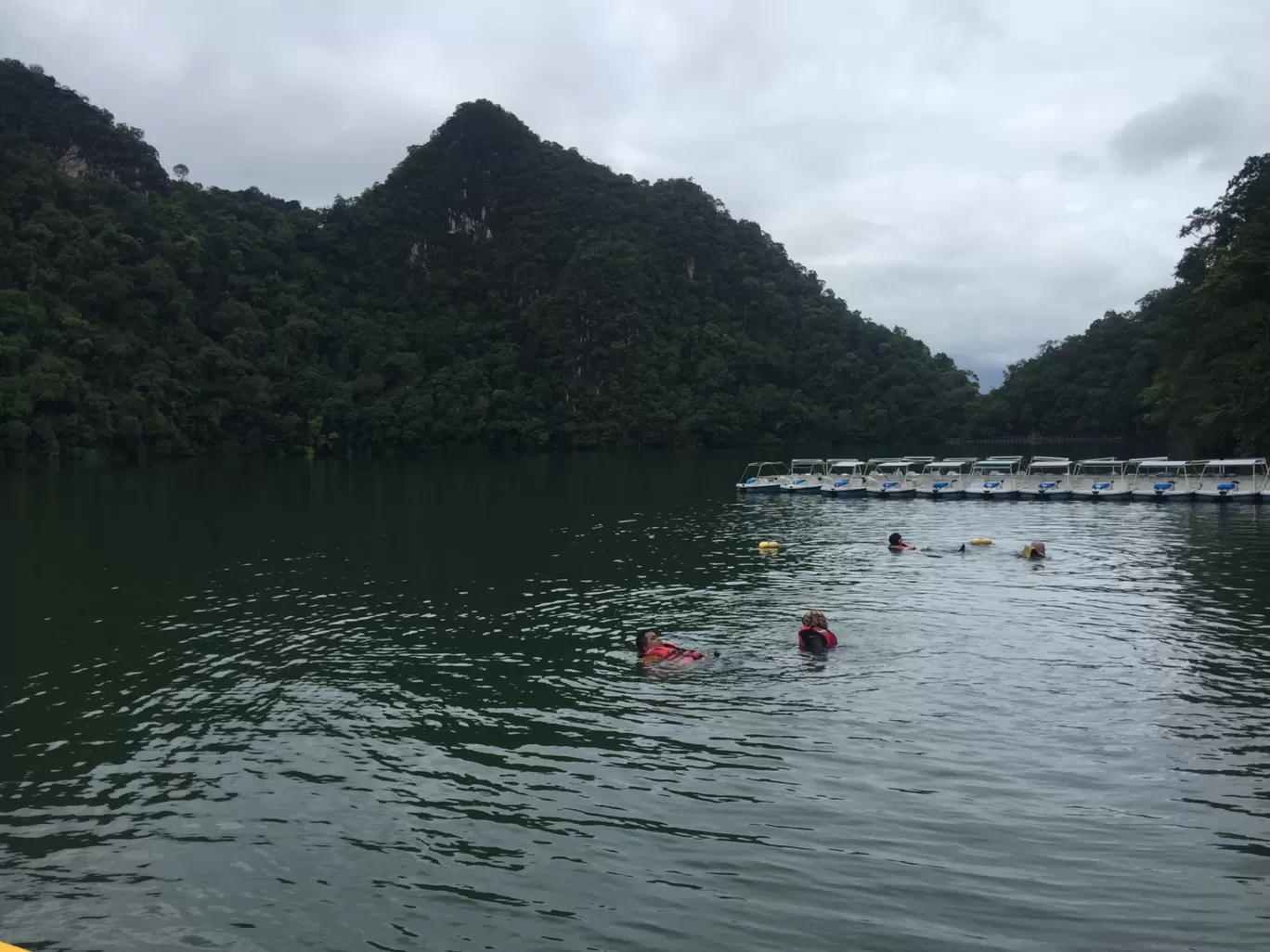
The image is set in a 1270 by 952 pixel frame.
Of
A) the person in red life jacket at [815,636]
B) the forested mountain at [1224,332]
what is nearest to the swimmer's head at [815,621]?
the person in red life jacket at [815,636]

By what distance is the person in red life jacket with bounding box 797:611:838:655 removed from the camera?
23.0m

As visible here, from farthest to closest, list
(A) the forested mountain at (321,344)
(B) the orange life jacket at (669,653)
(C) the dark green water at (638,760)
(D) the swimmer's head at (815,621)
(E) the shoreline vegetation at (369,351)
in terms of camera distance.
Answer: (A) the forested mountain at (321,344) → (E) the shoreline vegetation at (369,351) → (D) the swimmer's head at (815,621) → (B) the orange life jacket at (669,653) → (C) the dark green water at (638,760)

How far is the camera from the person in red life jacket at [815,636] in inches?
906

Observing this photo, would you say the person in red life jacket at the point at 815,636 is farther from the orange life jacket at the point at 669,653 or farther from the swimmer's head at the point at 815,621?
the orange life jacket at the point at 669,653

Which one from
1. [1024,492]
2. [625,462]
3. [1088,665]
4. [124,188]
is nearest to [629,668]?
[1088,665]

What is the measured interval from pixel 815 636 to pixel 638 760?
7.92m

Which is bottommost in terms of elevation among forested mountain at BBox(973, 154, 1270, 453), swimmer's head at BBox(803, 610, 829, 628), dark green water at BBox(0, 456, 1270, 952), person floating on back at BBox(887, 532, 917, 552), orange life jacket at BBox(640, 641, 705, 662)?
dark green water at BBox(0, 456, 1270, 952)

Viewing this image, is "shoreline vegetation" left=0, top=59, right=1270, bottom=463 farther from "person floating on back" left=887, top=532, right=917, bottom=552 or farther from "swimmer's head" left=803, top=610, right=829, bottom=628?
"swimmer's head" left=803, top=610, right=829, bottom=628

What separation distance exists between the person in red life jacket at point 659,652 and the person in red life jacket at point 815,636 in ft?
8.47

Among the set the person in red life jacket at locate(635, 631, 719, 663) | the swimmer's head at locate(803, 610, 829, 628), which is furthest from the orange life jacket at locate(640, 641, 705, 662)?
the swimmer's head at locate(803, 610, 829, 628)

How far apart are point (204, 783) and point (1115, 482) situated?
61.0 meters

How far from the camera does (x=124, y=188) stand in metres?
147

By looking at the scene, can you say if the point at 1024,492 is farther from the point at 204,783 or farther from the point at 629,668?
→ the point at 204,783

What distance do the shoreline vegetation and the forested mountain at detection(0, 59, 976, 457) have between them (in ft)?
1.28
